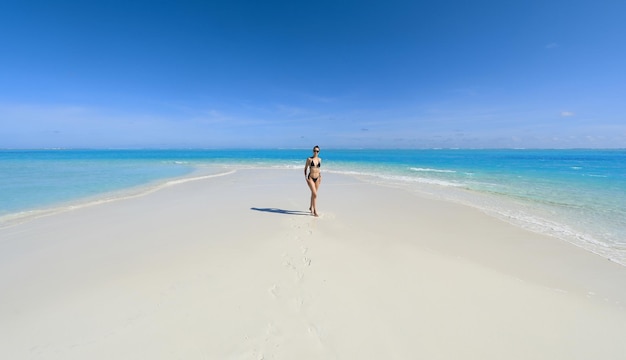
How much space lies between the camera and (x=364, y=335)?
2.99 metres

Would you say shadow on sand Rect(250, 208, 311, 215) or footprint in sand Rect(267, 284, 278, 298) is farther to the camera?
shadow on sand Rect(250, 208, 311, 215)

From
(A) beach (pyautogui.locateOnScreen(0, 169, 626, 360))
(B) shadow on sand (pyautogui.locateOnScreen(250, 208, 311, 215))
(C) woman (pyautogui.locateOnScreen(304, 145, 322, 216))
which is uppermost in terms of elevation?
(C) woman (pyautogui.locateOnScreen(304, 145, 322, 216))

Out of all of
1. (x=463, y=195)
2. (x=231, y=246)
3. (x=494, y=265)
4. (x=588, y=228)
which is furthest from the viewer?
(x=463, y=195)

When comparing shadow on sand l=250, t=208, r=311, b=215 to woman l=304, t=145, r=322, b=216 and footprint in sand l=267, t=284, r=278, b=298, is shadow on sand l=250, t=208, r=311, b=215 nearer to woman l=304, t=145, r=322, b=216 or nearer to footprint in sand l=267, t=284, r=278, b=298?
woman l=304, t=145, r=322, b=216

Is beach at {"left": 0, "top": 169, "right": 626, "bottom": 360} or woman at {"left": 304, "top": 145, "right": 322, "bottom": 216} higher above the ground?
woman at {"left": 304, "top": 145, "right": 322, "bottom": 216}

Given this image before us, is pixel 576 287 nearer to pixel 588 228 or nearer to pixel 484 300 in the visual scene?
pixel 484 300

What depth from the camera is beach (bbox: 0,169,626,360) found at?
287 centimetres

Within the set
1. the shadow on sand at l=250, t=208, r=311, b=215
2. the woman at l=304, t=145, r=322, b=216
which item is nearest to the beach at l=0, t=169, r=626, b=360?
the woman at l=304, t=145, r=322, b=216

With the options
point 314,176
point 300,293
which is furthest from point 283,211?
point 300,293

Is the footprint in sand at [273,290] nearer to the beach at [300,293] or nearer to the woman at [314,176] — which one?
the beach at [300,293]

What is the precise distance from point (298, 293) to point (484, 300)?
2836 mm

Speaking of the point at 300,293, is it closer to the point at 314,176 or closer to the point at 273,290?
the point at 273,290

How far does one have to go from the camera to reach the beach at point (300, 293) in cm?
287

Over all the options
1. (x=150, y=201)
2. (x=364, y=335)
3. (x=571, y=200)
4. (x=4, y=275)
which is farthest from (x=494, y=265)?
(x=150, y=201)
